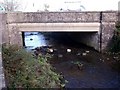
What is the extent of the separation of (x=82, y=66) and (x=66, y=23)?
509cm

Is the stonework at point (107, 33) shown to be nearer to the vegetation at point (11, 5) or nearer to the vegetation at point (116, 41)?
the vegetation at point (116, 41)

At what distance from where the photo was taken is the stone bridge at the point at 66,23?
70.0 ft

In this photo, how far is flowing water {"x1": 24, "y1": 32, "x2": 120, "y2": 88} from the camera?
1446cm

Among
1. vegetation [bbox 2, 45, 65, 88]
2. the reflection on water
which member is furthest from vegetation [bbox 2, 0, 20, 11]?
vegetation [bbox 2, 45, 65, 88]

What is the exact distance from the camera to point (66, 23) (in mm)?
21516

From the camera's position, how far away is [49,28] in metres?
21.8

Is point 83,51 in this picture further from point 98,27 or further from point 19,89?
point 19,89

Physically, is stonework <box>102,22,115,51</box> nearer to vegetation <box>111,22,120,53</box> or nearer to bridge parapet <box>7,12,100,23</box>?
vegetation <box>111,22,120,53</box>

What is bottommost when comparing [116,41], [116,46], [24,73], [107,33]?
→ [116,46]

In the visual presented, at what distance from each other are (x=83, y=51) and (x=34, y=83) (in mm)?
13100

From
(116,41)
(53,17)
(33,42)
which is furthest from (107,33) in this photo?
(33,42)

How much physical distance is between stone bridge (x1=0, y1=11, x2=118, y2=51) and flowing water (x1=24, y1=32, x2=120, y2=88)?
5.92 feet

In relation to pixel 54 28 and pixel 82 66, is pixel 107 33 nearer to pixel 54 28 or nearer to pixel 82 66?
pixel 54 28

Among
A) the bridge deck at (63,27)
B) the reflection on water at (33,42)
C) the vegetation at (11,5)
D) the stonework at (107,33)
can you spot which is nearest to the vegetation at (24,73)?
the bridge deck at (63,27)
